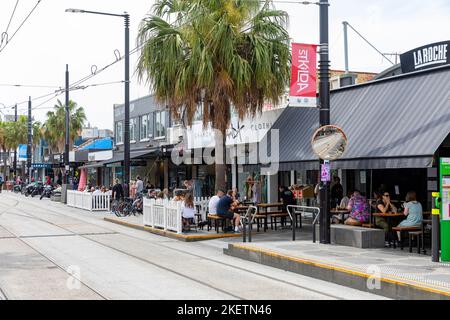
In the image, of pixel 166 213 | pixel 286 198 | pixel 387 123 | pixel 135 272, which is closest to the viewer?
pixel 135 272

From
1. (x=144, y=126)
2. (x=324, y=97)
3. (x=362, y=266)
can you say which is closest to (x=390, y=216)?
(x=324, y=97)

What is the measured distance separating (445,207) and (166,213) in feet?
32.7

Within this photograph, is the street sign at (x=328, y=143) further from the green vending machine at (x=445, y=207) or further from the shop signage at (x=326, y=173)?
the green vending machine at (x=445, y=207)

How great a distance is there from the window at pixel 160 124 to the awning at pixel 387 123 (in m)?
17.9

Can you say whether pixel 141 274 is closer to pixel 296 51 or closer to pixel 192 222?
pixel 296 51

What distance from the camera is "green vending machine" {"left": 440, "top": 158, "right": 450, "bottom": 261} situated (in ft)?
33.9

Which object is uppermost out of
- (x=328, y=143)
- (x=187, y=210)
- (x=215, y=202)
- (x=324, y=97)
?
(x=324, y=97)

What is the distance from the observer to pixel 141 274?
1073 centimetres

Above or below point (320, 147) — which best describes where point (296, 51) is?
above

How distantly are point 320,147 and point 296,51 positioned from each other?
238 centimetres

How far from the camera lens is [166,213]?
1833 cm

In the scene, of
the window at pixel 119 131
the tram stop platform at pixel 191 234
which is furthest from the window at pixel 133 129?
the tram stop platform at pixel 191 234

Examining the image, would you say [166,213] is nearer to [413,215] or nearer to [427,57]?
[413,215]
